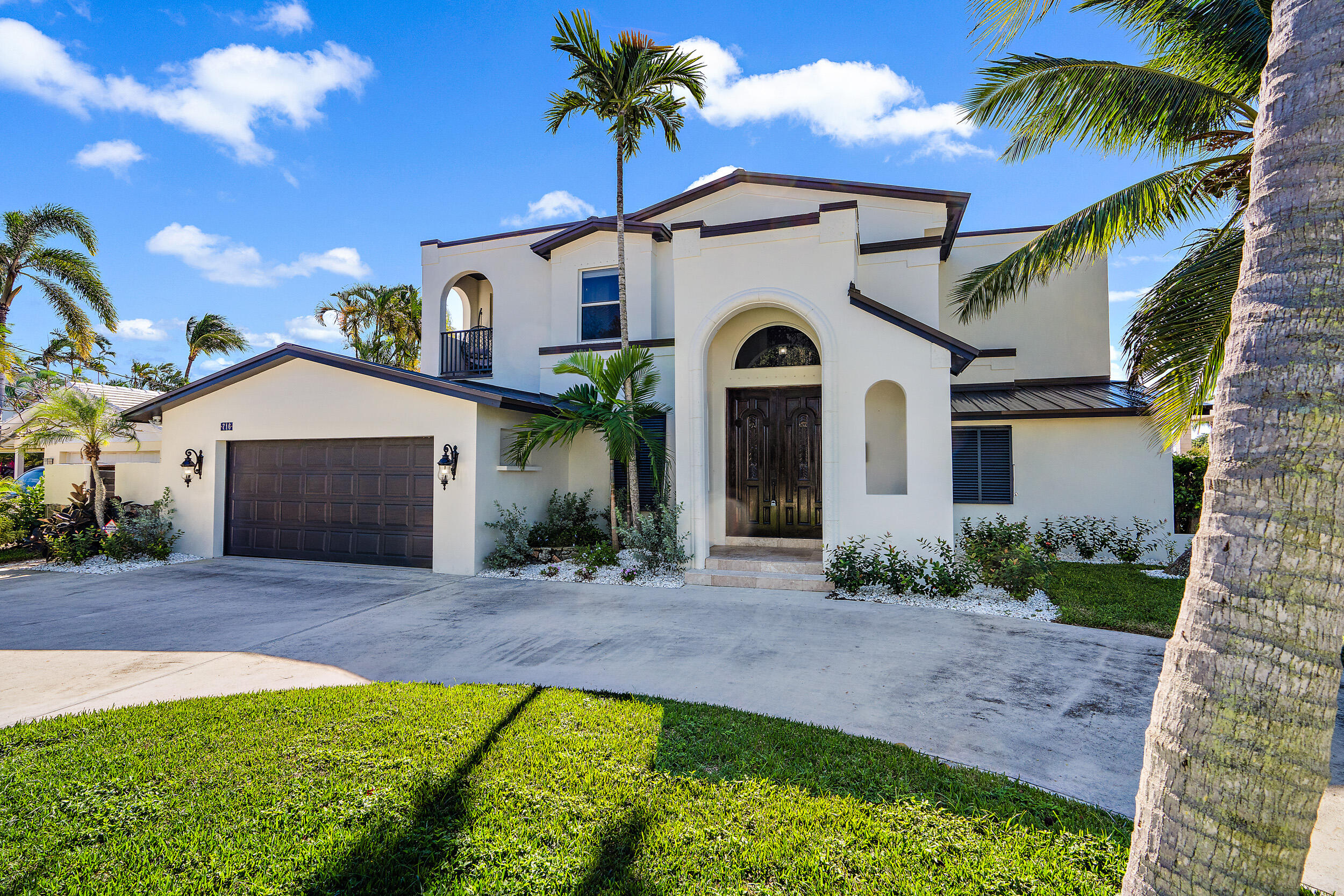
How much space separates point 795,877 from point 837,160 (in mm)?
13308

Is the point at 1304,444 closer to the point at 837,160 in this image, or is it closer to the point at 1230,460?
the point at 1230,460

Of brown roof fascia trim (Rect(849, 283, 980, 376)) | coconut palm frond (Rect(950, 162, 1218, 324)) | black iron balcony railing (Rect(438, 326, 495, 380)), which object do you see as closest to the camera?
coconut palm frond (Rect(950, 162, 1218, 324))

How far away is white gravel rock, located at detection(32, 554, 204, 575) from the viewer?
10.4 m

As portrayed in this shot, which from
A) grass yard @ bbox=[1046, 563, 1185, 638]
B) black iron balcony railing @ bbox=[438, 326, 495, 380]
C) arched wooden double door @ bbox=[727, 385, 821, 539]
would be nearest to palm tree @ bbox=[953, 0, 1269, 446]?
grass yard @ bbox=[1046, 563, 1185, 638]

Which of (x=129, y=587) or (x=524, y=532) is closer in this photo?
(x=129, y=587)

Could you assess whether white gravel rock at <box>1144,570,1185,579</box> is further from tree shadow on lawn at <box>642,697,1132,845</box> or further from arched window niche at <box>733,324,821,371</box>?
tree shadow on lawn at <box>642,697,1132,845</box>

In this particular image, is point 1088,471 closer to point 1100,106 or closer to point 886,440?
point 886,440

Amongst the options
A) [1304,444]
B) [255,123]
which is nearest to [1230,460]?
[1304,444]

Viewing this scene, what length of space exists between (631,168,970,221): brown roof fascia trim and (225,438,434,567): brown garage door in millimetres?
7536

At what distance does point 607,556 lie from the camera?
10000 mm

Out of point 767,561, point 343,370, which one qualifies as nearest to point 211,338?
point 343,370

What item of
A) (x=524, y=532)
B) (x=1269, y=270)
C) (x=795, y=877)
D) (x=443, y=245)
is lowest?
(x=795, y=877)

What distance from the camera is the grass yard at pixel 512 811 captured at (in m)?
2.63

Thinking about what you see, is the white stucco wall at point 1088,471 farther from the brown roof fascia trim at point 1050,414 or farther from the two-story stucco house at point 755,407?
the brown roof fascia trim at point 1050,414
